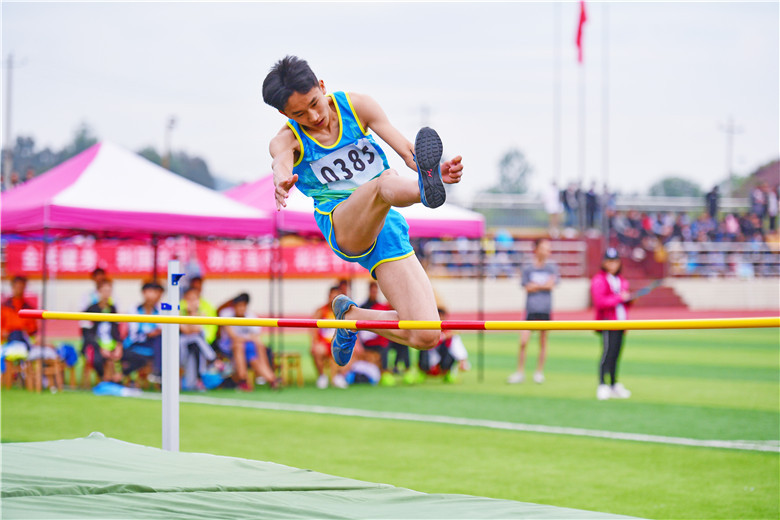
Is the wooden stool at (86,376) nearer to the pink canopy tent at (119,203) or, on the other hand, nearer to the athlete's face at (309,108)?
the pink canopy tent at (119,203)

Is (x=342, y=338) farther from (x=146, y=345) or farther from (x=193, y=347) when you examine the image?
(x=146, y=345)

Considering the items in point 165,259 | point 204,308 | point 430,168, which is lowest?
point 204,308

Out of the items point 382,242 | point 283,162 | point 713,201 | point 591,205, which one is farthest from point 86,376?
point 713,201

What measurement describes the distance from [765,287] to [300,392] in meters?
20.3

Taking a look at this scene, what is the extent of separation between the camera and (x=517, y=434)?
721cm

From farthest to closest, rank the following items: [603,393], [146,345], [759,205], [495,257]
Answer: [759,205] → [495,257] → [146,345] → [603,393]

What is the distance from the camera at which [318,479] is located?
14.4 ft

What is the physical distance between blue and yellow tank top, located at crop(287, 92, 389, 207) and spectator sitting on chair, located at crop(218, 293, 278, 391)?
589 centimetres

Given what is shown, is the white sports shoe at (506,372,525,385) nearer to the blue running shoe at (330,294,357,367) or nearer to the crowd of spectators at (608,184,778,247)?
the blue running shoe at (330,294,357,367)

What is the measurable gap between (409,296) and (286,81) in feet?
3.52

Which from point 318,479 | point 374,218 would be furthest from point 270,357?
point 374,218

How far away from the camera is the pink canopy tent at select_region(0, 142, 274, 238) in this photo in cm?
938

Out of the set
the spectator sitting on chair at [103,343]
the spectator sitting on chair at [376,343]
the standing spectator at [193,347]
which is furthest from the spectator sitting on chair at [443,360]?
the spectator sitting on chair at [103,343]

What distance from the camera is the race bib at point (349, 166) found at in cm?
403
